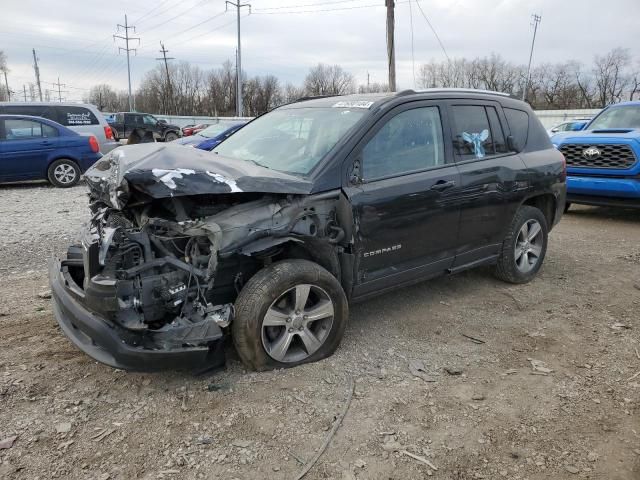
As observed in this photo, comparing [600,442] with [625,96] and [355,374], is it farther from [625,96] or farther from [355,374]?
[625,96]

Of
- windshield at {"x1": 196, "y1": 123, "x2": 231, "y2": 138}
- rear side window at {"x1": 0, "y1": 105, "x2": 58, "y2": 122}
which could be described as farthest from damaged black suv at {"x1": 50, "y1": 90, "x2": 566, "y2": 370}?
rear side window at {"x1": 0, "y1": 105, "x2": 58, "y2": 122}

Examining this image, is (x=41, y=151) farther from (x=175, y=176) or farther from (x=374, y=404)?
(x=374, y=404)

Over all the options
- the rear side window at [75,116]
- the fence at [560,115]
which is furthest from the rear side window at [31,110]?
the fence at [560,115]

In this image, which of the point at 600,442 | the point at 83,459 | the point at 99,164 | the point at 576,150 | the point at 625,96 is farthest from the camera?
the point at 625,96

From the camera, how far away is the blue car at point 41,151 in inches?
407

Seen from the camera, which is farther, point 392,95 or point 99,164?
point 392,95

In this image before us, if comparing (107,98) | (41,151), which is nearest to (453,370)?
(41,151)

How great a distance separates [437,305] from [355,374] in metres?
1.51

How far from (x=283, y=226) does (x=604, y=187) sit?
6697 mm

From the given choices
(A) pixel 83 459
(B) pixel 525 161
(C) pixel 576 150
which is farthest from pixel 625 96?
(A) pixel 83 459

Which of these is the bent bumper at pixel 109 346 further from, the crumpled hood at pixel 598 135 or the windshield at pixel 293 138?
the crumpled hood at pixel 598 135

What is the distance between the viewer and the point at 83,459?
2.51 m

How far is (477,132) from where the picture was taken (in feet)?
14.4

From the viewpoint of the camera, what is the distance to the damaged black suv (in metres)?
2.86
